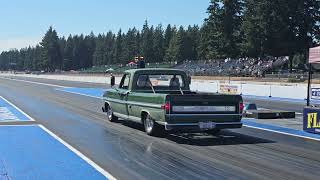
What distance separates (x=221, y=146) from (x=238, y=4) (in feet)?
289

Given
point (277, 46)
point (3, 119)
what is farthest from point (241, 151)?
point (277, 46)

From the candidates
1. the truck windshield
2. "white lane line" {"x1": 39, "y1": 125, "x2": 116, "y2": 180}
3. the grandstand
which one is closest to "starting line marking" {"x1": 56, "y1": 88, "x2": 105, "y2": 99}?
the truck windshield

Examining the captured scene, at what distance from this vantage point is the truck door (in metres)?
16.1

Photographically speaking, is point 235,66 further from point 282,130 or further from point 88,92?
point 282,130

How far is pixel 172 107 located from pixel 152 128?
1.24m

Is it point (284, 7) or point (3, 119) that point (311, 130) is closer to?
point (3, 119)

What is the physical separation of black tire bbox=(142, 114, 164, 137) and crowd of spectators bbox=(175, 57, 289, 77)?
56153 mm

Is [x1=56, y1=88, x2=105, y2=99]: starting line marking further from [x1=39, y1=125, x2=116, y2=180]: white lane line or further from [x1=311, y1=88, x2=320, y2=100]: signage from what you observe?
[x1=39, y1=125, x2=116, y2=180]: white lane line

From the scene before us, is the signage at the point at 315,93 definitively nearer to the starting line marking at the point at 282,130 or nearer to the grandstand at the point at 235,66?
the starting line marking at the point at 282,130

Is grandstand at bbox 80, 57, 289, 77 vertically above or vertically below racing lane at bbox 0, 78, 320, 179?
above

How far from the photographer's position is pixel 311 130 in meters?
15.6

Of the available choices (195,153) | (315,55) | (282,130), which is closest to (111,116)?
(282,130)

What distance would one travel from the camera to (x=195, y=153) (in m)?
11.6

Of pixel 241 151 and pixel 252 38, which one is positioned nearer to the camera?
pixel 241 151
